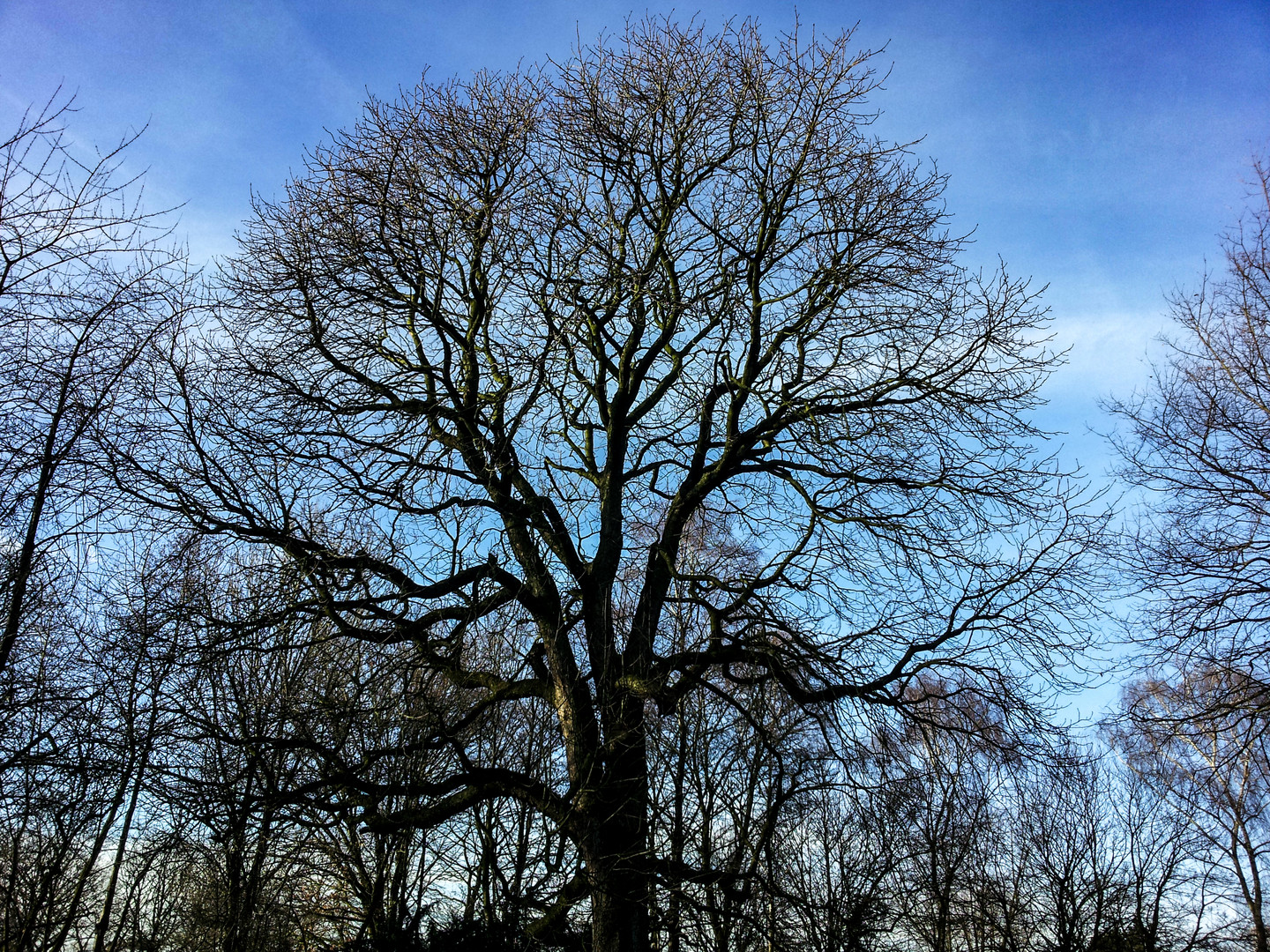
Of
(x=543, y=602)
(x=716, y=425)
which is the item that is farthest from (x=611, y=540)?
(x=716, y=425)

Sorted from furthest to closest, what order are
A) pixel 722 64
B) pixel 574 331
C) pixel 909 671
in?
pixel 722 64 → pixel 909 671 → pixel 574 331

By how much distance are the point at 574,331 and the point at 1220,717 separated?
25.1ft

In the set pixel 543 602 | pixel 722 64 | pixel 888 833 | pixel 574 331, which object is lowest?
pixel 888 833

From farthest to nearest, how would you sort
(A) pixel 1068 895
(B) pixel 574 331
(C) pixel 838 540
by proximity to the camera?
(A) pixel 1068 895 → (C) pixel 838 540 → (B) pixel 574 331

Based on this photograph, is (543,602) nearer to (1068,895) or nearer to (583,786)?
(583,786)

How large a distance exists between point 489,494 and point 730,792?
5672 mm

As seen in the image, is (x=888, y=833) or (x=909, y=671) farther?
(x=888, y=833)

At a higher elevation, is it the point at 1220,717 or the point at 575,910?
the point at 1220,717

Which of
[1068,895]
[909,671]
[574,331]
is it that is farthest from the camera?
[1068,895]

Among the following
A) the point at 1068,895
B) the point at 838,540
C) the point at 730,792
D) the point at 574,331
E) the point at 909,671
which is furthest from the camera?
the point at 1068,895

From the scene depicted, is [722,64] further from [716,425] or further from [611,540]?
[611,540]

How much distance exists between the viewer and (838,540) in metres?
7.51

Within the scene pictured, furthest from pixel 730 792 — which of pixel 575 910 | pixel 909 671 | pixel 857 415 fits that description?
pixel 857 415

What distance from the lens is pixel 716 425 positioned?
28.0 ft
